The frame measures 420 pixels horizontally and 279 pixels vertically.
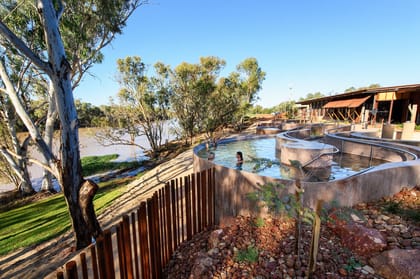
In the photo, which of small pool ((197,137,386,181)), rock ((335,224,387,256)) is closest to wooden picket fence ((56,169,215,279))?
small pool ((197,137,386,181))

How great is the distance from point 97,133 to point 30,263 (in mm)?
13986

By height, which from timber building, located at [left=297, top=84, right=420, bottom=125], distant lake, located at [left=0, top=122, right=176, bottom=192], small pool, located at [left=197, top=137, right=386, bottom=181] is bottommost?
distant lake, located at [left=0, top=122, right=176, bottom=192]

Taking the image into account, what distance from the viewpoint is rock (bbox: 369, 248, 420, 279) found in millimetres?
1881

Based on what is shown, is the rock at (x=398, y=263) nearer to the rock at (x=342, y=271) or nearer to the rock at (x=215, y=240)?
the rock at (x=342, y=271)

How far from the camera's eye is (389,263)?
2.02m

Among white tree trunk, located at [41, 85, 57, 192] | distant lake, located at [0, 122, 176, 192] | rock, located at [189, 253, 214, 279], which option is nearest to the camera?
rock, located at [189, 253, 214, 279]

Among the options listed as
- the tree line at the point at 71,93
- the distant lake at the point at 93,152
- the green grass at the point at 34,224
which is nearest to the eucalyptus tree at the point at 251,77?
the tree line at the point at 71,93

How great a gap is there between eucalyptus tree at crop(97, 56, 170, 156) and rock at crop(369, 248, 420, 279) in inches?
681

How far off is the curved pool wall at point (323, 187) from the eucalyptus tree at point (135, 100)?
15.0m

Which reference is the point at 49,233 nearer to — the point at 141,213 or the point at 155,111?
the point at 141,213

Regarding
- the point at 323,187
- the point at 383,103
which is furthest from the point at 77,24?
the point at 383,103

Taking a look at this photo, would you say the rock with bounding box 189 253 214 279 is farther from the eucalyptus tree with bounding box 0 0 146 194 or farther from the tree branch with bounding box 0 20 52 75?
the eucalyptus tree with bounding box 0 0 146 194

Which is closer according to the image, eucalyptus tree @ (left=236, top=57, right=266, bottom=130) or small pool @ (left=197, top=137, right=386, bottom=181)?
small pool @ (left=197, top=137, right=386, bottom=181)

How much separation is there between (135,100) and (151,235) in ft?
54.6
